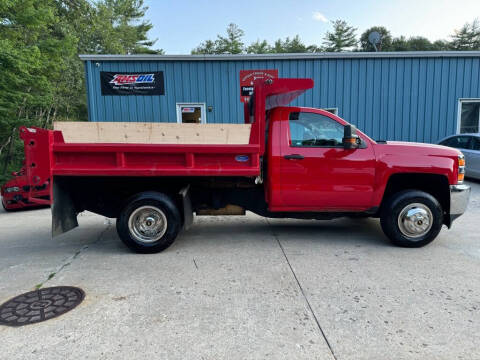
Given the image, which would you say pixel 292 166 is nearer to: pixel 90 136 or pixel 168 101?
pixel 90 136

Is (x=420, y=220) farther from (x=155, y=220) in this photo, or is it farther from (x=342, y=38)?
(x=342, y=38)

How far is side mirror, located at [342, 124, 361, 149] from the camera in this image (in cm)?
412

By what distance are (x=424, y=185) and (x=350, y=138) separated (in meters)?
1.50

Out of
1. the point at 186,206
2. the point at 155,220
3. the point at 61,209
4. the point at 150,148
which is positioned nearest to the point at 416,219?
the point at 186,206

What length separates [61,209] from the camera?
416cm

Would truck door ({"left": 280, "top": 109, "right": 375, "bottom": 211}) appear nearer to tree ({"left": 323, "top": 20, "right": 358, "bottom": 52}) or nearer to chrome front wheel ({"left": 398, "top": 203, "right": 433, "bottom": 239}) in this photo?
chrome front wheel ({"left": 398, "top": 203, "right": 433, "bottom": 239})

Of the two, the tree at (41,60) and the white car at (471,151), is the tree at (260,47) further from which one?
the white car at (471,151)

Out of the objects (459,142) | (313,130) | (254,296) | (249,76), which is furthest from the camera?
(249,76)

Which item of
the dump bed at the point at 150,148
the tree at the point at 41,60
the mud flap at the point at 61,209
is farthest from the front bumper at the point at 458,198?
the tree at the point at 41,60

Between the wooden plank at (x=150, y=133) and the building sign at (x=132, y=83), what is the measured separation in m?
6.79

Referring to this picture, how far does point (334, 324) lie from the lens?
2574 mm

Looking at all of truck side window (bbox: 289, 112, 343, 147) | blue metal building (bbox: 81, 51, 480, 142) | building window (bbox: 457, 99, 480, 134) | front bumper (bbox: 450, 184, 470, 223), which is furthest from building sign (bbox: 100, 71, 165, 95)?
building window (bbox: 457, 99, 480, 134)

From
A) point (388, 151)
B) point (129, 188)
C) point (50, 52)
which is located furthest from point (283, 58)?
point (50, 52)

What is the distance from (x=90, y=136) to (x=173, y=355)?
2874mm
